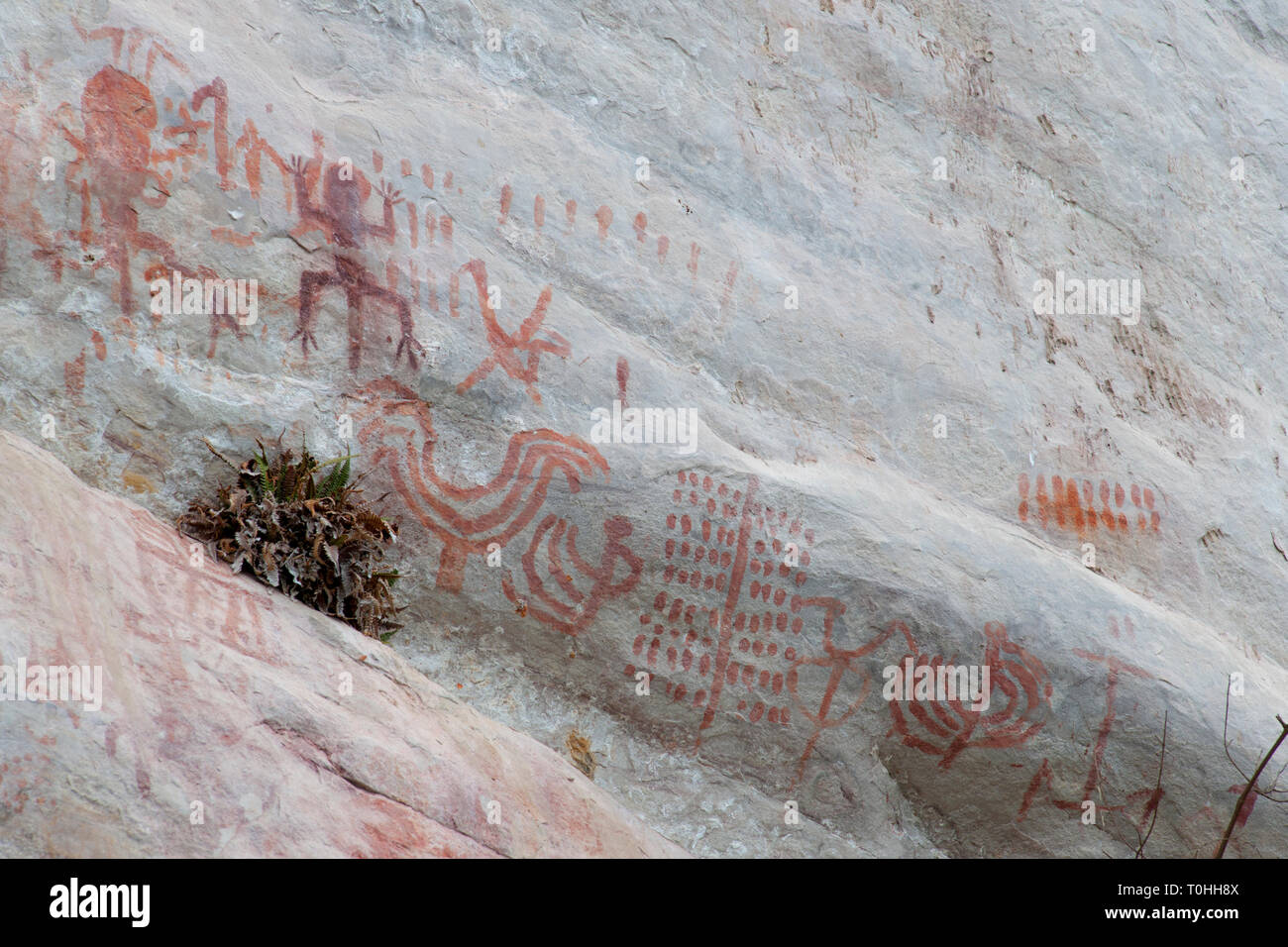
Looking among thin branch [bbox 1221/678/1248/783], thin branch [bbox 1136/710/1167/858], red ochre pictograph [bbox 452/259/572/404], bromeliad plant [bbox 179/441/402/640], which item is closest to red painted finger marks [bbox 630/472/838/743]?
red ochre pictograph [bbox 452/259/572/404]

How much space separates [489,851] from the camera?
15.6ft

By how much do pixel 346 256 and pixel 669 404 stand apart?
183cm

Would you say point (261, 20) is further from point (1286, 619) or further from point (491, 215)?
point (1286, 619)

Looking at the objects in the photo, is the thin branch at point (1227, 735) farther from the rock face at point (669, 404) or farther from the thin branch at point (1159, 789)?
the thin branch at point (1159, 789)

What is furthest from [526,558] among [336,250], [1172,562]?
[1172,562]

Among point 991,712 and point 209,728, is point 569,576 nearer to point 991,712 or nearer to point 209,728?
point 209,728

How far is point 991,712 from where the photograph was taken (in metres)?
6.43

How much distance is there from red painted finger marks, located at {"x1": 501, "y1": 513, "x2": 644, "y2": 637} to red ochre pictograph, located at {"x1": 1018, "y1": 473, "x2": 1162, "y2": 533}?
2.39 m

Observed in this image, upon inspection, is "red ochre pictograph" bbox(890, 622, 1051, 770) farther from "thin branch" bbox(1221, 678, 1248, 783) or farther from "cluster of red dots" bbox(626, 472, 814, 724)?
"thin branch" bbox(1221, 678, 1248, 783)

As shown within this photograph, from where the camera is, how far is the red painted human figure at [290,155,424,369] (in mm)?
6098

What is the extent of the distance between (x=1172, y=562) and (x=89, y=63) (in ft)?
21.1

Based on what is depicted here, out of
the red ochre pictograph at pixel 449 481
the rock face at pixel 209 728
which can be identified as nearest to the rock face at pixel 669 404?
the red ochre pictograph at pixel 449 481

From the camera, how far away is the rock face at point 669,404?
5902mm

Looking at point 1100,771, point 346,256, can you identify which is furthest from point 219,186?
point 1100,771
